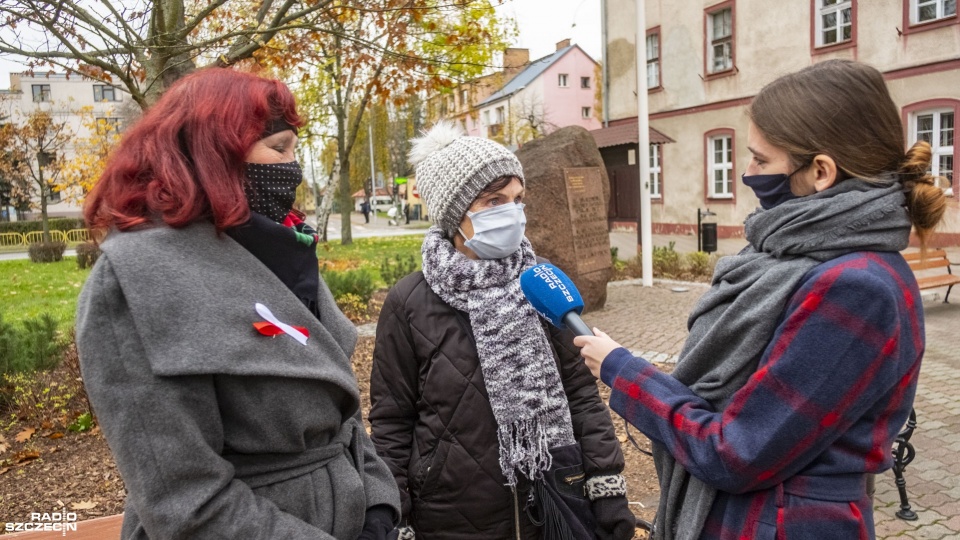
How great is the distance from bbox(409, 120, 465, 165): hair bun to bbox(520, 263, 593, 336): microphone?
90 cm

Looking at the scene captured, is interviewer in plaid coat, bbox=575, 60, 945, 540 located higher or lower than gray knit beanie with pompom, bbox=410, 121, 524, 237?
lower

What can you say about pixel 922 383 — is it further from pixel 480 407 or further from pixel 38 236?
pixel 38 236

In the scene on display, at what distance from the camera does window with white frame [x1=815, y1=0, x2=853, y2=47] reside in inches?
667

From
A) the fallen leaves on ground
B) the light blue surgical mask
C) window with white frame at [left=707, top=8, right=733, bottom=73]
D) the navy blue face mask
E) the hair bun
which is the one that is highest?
window with white frame at [left=707, top=8, right=733, bottom=73]

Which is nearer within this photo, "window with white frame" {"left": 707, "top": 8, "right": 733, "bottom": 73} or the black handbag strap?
the black handbag strap

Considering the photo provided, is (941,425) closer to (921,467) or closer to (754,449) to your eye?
(921,467)

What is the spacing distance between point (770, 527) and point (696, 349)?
1.42 feet

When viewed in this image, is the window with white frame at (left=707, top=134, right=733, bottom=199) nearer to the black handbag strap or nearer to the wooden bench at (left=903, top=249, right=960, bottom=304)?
the wooden bench at (left=903, top=249, right=960, bottom=304)

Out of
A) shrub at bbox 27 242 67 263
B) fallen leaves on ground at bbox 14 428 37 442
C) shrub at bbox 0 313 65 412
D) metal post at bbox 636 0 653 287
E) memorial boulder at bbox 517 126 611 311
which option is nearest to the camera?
fallen leaves on ground at bbox 14 428 37 442

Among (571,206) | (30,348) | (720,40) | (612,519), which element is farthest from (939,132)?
(30,348)

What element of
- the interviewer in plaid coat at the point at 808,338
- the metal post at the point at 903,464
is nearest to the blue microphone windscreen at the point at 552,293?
the interviewer in plaid coat at the point at 808,338

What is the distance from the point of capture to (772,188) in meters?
1.75

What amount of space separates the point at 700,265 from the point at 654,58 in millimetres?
12181

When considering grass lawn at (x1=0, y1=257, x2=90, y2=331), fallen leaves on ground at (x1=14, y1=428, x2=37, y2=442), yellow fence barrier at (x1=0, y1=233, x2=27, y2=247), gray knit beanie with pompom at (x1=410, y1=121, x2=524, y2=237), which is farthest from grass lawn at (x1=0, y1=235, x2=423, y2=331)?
yellow fence barrier at (x1=0, y1=233, x2=27, y2=247)
